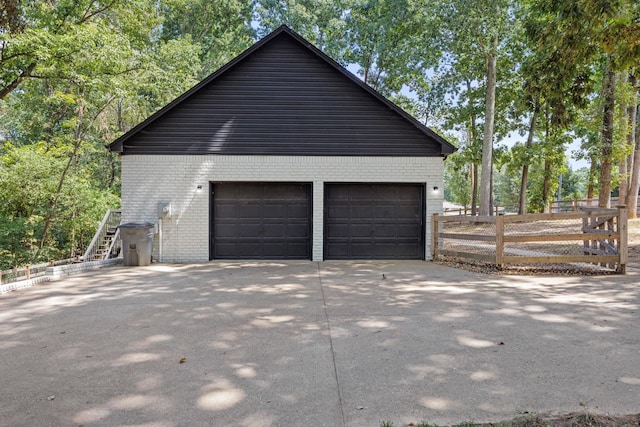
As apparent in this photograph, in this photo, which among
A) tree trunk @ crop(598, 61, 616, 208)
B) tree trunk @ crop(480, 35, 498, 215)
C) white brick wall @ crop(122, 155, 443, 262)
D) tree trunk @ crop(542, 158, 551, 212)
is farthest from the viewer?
tree trunk @ crop(542, 158, 551, 212)

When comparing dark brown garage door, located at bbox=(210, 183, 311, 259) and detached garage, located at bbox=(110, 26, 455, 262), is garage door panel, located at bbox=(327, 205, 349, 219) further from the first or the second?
dark brown garage door, located at bbox=(210, 183, 311, 259)

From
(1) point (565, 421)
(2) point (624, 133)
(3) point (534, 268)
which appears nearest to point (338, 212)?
(3) point (534, 268)

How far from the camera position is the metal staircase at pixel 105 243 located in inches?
402

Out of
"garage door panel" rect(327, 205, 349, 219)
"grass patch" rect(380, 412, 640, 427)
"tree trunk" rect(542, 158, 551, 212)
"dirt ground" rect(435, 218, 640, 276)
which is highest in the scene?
"tree trunk" rect(542, 158, 551, 212)

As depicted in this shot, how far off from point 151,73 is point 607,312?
16.2 meters

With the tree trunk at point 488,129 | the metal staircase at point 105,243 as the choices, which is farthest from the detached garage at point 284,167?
the tree trunk at point 488,129

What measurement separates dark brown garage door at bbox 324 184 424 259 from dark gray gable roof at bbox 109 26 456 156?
3.57 ft

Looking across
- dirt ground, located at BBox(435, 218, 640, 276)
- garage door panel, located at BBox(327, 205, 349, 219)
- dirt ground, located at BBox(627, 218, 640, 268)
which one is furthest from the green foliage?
dirt ground, located at BBox(627, 218, 640, 268)

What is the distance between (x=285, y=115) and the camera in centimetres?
1072

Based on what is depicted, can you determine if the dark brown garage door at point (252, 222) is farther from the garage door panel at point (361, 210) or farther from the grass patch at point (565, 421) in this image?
the grass patch at point (565, 421)

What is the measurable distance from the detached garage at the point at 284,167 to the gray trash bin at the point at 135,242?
0.69m

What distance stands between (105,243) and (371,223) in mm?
7510

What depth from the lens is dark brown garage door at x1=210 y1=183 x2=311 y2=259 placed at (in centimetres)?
1069

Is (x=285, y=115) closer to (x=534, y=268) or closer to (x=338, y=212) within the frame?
(x=338, y=212)
